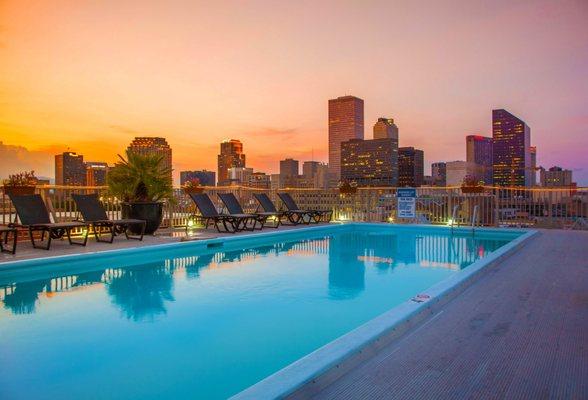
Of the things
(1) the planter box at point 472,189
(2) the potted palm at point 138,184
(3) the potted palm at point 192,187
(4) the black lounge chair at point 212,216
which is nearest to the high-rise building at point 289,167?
(3) the potted palm at point 192,187

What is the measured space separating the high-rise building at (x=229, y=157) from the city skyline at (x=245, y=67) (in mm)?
65355

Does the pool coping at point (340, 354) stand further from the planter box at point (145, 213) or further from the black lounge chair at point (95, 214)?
the planter box at point (145, 213)

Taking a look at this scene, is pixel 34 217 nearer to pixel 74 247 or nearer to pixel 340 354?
pixel 74 247

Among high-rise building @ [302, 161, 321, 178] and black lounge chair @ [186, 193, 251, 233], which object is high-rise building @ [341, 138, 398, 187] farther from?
black lounge chair @ [186, 193, 251, 233]

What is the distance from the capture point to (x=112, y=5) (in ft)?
38.0

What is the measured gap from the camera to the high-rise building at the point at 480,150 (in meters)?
103

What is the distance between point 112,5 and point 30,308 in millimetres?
10088

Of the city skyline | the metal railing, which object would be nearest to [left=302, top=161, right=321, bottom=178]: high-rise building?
the city skyline

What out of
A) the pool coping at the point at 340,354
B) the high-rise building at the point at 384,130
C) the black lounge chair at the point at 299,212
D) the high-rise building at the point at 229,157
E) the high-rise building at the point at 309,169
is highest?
the high-rise building at the point at 384,130

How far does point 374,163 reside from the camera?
95.4 metres

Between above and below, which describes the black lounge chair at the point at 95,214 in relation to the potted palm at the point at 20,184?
below

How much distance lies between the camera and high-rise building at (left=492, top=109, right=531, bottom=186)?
103713 mm

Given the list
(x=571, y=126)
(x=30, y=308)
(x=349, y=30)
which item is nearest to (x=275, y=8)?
(x=349, y=30)

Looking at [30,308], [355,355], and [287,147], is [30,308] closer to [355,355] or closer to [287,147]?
[355,355]
